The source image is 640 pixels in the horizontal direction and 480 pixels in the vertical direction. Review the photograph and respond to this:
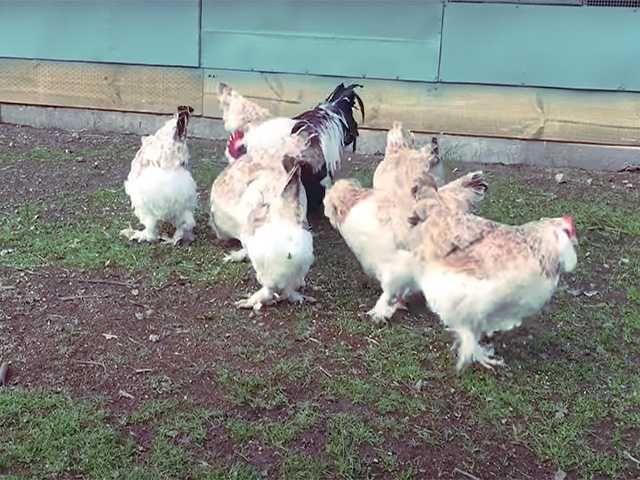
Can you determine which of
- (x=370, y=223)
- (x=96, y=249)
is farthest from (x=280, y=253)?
(x=96, y=249)

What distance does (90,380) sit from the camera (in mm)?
3764

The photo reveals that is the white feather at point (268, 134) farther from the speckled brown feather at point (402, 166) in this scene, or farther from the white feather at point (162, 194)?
the speckled brown feather at point (402, 166)

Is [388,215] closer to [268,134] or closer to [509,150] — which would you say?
[268,134]

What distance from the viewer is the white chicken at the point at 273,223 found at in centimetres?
429

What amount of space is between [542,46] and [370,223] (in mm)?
4020

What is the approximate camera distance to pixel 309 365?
3.95 meters

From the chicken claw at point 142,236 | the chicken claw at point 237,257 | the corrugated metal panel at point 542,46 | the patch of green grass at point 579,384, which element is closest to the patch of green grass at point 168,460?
the patch of green grass at point 579,384

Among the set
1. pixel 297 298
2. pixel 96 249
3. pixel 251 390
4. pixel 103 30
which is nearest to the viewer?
pixel 251 390

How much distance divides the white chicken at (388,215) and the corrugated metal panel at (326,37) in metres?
3.13

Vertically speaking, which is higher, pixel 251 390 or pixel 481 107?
pixel 481 107

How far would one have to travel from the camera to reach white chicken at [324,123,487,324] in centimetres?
421

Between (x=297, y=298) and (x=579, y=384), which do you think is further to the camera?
(x=297, y=298)

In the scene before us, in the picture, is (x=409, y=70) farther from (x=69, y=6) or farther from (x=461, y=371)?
(x=461, y=371)

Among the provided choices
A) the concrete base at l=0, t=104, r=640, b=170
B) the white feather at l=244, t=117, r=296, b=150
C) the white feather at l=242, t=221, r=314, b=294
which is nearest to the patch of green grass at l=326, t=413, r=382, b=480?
the white feather at l=242, t=221, r=314, b=294
